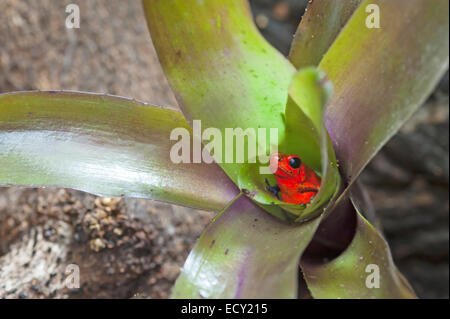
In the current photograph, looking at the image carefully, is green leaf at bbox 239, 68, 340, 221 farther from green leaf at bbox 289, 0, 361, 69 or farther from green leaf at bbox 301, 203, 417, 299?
green leaf at bbox 289, 0, 361, 69

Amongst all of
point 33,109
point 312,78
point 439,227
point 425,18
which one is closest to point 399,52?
point 425,18

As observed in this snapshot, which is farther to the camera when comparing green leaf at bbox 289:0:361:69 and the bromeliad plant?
green leaf at bbox 289:0:361:69

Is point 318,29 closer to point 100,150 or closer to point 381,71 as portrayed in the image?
point 381,71

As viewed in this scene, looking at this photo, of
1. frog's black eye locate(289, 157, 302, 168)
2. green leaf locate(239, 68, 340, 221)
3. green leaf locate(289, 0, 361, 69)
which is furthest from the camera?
green leaf locate(289, 0, 361, 69)

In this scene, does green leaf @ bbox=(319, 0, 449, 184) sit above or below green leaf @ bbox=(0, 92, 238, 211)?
above

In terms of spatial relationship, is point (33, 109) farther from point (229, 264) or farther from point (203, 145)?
point (229, 264)

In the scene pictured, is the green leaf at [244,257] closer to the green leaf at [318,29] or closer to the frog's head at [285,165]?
the frog's head at [285,165]

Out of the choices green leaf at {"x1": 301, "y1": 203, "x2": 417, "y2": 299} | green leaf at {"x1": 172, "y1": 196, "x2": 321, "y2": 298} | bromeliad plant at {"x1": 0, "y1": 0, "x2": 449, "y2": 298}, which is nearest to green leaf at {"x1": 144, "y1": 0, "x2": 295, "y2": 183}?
bromeliad plant at {"x1": 0, "y1": 0, "x2": 449, "y2": 298}

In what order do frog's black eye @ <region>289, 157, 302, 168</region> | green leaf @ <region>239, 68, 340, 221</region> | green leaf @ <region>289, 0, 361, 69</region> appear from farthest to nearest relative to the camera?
green leaf @ <region>289, 0, 361, 69</region> → frog's black eye @ <region>289, 157, 302, 168</region> → green leaf @ <region>239, 68, 340, 221</region>
